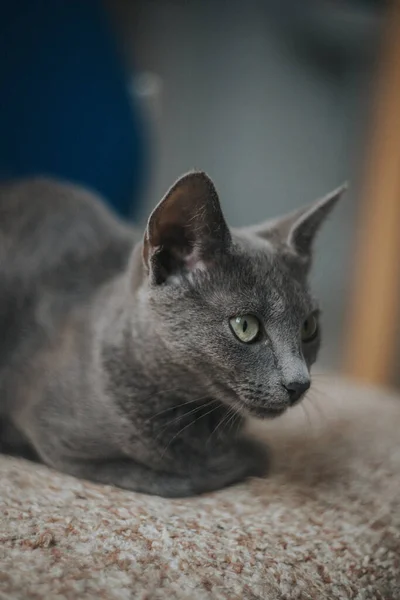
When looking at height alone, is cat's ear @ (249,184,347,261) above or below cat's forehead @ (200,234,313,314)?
above

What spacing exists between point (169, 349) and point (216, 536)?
32 cm

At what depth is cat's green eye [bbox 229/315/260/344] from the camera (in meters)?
1.05

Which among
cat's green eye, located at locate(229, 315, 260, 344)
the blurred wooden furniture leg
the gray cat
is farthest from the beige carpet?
the blurred wooden furniture leg

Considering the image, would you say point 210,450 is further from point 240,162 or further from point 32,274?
point 240,162

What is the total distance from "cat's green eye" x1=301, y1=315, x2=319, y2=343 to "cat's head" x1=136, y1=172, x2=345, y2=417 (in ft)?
0.04

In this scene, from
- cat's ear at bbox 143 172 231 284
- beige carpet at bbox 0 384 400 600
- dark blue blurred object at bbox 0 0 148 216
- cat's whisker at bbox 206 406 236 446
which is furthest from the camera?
dark blue blurred object at bbox 0 0 148 216

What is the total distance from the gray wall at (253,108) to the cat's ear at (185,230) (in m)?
0.32

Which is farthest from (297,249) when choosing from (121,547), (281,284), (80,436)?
(121,547)

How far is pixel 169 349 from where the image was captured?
1.10m

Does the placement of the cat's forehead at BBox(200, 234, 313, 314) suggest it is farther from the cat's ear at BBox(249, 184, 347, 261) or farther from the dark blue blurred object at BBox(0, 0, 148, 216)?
the dark blue blurred object at BBox(0, 0, 148, 216)

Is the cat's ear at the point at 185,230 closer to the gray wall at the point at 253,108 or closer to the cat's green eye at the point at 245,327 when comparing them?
the cat's green eye at the point at 245,327

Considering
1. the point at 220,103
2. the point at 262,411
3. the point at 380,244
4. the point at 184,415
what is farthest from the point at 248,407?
the point at 380,244

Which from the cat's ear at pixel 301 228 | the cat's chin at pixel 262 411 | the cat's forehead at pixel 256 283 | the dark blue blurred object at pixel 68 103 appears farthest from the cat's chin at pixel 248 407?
the dark blue blurred object at pixel 68 103

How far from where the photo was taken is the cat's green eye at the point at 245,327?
1.05 metres
